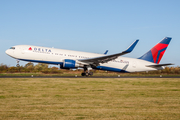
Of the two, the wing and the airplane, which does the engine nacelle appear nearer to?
the airplane

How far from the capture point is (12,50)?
2981 centimetres

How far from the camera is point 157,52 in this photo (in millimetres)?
36031

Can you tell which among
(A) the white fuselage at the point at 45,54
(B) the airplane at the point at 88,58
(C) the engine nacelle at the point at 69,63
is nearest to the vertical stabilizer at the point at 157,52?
(B) the airplane at the point at 88,58

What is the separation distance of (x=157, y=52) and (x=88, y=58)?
13.2m

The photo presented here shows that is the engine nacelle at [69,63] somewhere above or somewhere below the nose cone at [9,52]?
below

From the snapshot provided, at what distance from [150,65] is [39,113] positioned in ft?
99.4

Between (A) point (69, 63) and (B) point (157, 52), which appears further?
(B) point (157, 52)

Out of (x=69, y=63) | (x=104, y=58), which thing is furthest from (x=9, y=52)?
(x=104, y=58)

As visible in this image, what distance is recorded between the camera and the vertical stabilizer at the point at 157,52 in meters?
35.8

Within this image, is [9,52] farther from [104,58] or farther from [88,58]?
[104,58]

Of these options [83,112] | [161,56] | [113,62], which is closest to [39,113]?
[83,112]

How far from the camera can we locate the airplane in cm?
2945

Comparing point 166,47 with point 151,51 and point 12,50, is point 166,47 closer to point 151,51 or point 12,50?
point 151,51

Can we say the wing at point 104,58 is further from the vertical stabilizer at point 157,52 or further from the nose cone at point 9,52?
the nose cone at point 9,52
